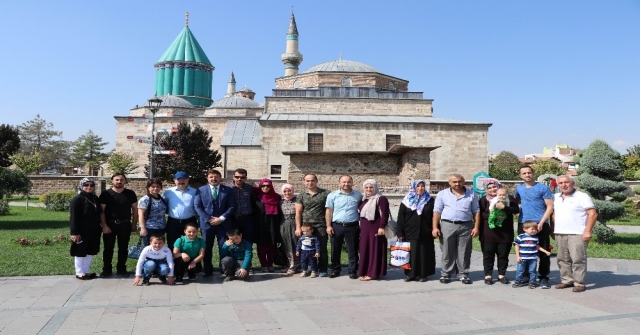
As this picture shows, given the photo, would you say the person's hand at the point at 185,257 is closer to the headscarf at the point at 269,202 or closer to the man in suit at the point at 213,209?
the man in suit at the point at 213,209

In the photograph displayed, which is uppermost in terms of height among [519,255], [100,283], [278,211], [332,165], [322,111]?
[322,111]

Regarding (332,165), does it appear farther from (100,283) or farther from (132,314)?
(132,314)

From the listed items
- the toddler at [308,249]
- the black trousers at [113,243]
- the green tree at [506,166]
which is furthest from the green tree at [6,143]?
the green tree at [506,166]

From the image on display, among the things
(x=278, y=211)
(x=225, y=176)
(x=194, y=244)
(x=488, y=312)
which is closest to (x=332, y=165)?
(x=278, y=211)

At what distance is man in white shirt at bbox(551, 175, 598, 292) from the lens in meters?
5.56

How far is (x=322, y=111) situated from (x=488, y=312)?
24.7 m

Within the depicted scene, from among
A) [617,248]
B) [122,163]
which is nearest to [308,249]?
[617,248]

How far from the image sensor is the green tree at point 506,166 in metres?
42.8

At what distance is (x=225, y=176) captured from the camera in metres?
25.6

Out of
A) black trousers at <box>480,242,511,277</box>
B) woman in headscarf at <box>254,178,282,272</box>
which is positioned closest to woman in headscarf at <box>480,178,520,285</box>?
black trousers at <box>480,242,511,277</box>

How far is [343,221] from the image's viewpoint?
629 cm

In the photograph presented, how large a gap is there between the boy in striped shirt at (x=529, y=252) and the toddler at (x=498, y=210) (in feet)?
1.01

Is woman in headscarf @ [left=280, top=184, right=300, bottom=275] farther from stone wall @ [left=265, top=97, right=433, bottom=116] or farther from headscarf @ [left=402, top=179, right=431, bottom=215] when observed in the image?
stone wall @ [left=265, top=97, right=433, bottom=116]

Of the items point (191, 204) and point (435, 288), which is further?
point (191, 204)
